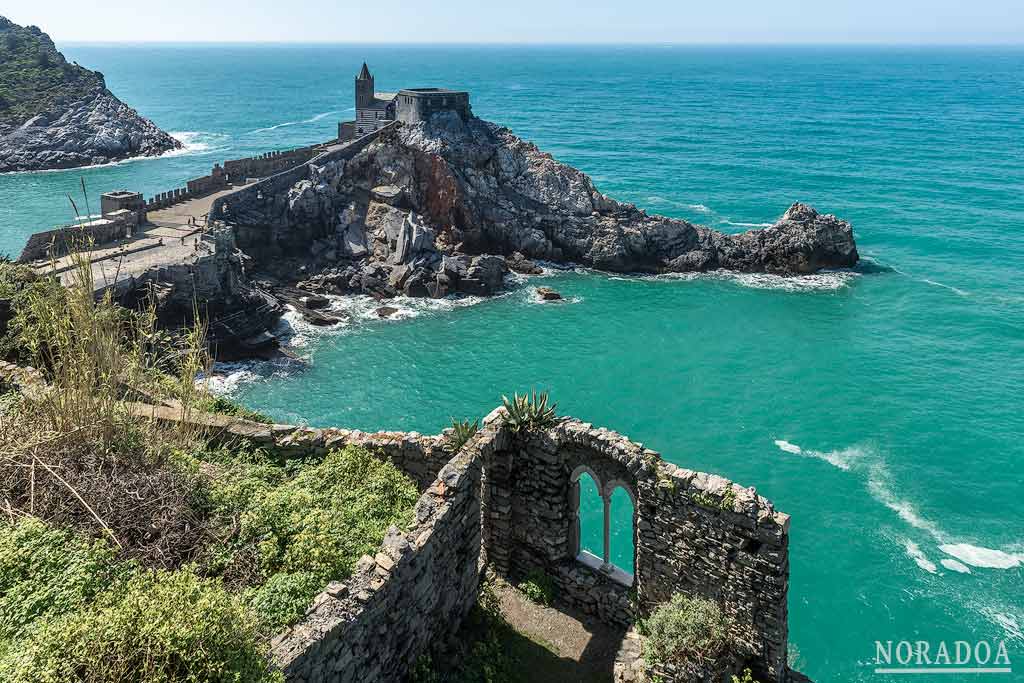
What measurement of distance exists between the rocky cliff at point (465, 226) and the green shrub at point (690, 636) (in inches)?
1635

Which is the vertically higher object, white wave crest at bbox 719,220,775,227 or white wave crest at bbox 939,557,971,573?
white wave crest at bbox 719,220,775,227

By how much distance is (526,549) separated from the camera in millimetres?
16547

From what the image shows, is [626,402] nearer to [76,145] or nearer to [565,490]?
[565,490]

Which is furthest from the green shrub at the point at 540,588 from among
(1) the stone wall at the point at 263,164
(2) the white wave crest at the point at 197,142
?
(2) the white wave crest at the point at 197,142

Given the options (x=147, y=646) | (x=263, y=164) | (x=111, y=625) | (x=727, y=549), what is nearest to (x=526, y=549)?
(x=727, y=549)

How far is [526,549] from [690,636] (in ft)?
13.4

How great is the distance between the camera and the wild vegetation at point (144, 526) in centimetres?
845

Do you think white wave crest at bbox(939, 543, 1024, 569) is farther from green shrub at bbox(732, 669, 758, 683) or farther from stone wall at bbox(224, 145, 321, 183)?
stone wall at bbox(224, 145, 321, 183)

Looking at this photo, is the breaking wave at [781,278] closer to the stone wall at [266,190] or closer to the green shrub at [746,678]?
the stone wall at [266,190]

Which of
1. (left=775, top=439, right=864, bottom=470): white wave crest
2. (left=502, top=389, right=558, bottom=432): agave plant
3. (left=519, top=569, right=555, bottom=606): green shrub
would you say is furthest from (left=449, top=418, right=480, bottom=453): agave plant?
(left=775, top=439, right=864, bottom=470): white wave crest

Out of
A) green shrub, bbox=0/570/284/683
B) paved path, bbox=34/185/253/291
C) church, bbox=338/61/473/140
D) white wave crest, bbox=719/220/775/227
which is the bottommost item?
white wave crest, bbox=719/220/775/227

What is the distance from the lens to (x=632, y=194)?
81.8 m

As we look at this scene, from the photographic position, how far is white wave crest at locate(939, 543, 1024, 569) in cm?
2736

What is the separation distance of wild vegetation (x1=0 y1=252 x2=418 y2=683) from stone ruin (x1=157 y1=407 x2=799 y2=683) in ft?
2.26
